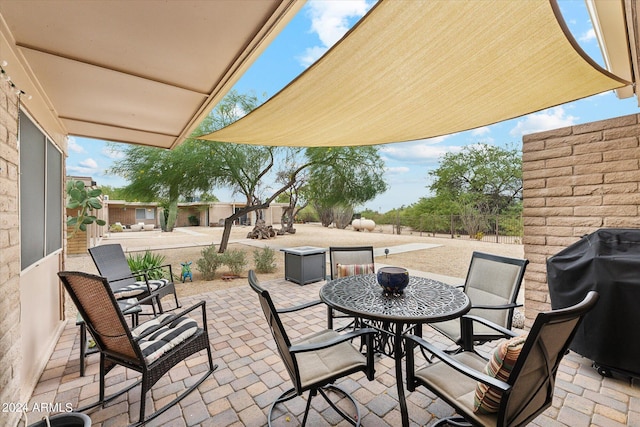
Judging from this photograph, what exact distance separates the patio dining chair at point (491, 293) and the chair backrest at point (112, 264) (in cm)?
387

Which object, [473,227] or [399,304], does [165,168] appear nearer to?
[399,304]

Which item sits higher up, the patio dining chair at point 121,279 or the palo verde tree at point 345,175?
the palo verde tree at point 345,175

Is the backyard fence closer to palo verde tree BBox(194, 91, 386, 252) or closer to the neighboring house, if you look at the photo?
palo verde tree BBox(194, 91, 386, 252)

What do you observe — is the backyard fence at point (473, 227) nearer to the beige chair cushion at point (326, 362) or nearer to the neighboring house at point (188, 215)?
the beige chair cushion at point (326, 362)

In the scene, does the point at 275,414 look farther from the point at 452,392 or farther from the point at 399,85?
the point at 399,85

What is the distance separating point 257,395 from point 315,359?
0.71 m

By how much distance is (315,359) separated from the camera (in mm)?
1909

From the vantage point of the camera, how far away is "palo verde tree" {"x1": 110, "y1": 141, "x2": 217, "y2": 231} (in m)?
8.00

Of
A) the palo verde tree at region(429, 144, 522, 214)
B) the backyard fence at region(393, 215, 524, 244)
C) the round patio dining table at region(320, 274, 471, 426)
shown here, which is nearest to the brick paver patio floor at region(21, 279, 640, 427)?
the round patio dining table at region(320, 274, 471, 426)

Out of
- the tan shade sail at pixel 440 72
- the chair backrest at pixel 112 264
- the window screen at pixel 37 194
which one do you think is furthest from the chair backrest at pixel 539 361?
the chair backrest at pixel 112 264

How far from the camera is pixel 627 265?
7.20 feet

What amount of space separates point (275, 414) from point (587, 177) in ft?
11.9

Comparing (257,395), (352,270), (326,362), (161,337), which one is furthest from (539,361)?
(161,337)

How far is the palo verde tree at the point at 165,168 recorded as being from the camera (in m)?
8.00
